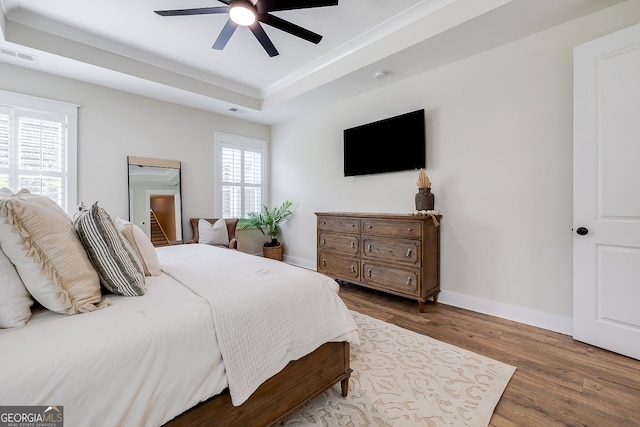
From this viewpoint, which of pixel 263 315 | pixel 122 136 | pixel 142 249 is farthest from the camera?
pixel 122 136

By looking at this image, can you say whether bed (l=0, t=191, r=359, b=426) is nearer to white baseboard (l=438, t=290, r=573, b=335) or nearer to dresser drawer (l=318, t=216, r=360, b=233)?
dresser drawer (l=318, t=216, r=360, b=233)

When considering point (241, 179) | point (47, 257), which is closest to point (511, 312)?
point (47, 257)

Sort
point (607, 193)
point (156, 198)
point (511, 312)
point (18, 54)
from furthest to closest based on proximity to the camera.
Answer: point (156, 198) → point (18, 54) → point (511, 312) → point (607, 193)

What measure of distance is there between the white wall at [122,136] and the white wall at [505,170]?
298 centimetres

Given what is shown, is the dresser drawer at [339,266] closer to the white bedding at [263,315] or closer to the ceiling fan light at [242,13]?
the white bedding at [263,315]

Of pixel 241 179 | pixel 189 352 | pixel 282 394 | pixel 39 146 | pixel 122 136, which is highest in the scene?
pixel 122 136

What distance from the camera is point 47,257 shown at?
3.42 ft

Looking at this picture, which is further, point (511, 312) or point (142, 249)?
point (511, 312)

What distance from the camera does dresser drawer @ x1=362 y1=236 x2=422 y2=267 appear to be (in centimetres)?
286

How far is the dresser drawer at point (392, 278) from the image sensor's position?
288 centimetres

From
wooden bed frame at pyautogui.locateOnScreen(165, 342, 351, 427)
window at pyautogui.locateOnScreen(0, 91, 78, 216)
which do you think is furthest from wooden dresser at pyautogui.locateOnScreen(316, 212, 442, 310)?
window at pyautogui.locateOnScreen(0, 91, 78, 216)

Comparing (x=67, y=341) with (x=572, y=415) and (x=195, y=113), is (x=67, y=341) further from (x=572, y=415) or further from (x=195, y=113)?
(x=195, y=113)

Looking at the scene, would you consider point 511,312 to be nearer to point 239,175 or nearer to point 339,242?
point 339,242

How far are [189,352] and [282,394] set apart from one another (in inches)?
21.3
